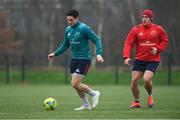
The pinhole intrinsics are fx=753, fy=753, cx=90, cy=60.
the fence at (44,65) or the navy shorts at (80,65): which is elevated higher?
the navy shorts at (80,65)

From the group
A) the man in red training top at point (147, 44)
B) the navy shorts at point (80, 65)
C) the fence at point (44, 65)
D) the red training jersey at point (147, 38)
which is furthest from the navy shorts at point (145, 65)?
the fence at point (44, 65)

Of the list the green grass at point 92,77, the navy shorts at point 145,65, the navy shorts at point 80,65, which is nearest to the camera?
the navy shorts at point 80,65

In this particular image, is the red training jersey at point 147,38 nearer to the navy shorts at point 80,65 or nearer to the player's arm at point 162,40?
the player's arm at point 162,40

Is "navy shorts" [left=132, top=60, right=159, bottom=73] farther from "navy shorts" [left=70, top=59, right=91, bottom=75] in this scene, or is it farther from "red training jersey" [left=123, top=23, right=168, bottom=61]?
"navy shorts" [left=70, top=59, right=91, bottom=75]

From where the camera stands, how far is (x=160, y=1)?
5081cm

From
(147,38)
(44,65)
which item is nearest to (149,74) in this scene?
(147,38)

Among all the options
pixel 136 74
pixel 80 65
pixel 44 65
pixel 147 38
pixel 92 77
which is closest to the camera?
pixel 80 65

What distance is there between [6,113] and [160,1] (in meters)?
36.2

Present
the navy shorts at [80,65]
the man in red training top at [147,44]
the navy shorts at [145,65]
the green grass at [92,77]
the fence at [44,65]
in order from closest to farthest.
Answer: the navy shorts at [80,65] < the man in red training top at [147,44] < the navy shorts at [145,65] < the fence at [44,65] < the green grass at [92,77]

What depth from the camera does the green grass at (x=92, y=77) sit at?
3981 cm

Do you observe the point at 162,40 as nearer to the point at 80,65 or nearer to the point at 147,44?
the point at 147,44

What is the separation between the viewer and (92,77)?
4078cm

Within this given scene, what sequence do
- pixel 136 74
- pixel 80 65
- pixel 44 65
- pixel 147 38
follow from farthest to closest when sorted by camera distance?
pixel 44 65
pixel 136 74
pixel 147 38
pixel 80 65

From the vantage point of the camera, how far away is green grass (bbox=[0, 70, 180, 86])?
131 ft
